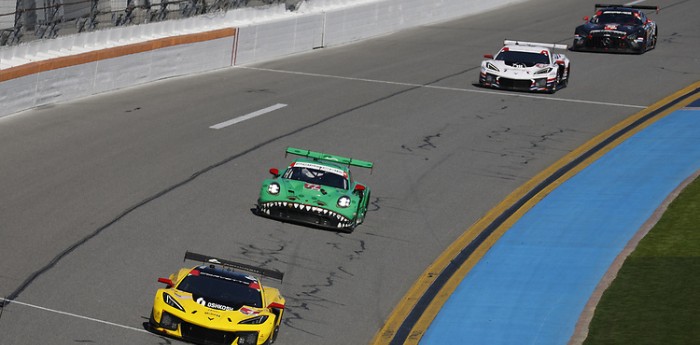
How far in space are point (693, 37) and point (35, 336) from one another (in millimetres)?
34232

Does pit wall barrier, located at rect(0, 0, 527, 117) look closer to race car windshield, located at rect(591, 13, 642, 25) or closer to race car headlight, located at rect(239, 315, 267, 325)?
race car windshield, located at rect(591, 13, 642, 25)

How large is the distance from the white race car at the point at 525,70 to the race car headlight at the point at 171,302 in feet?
65.0

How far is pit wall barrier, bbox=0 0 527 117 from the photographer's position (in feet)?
96.4

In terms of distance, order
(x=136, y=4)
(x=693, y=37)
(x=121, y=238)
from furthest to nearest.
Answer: (x=693, y=37) → (x=136, y=4) → (x=121, y=238)

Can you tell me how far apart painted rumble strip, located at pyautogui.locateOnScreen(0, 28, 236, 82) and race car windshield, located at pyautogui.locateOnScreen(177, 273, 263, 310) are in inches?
536

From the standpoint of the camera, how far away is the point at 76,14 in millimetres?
32000

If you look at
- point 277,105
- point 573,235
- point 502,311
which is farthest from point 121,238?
point 277,105

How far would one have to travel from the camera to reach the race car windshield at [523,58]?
33812mm

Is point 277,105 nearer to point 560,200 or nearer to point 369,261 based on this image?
point 560,200

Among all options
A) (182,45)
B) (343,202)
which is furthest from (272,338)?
(182,45)

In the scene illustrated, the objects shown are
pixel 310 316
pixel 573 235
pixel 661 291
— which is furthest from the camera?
pixel 573 235

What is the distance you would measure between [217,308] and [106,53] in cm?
1723

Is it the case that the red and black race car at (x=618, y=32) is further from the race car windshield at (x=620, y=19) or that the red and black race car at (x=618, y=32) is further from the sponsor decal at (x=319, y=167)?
the sponsor decal at (x=319, y=167)

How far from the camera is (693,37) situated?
4394cm
